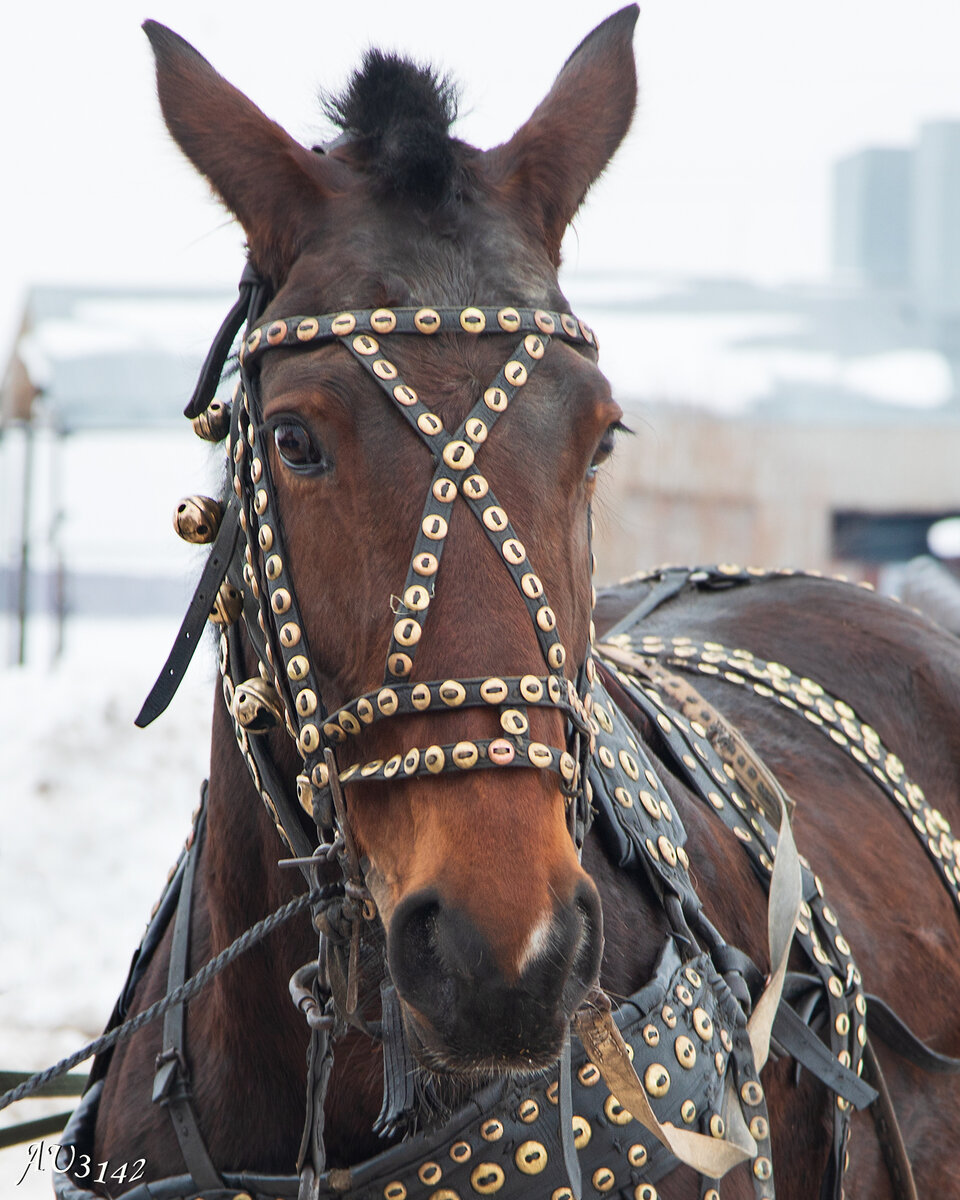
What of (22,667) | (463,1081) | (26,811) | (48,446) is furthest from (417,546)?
(48,446)

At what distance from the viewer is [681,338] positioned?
17.6 meters

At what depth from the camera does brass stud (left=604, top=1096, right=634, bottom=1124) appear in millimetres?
1744

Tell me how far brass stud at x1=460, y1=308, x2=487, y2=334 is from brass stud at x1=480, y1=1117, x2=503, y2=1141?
1.10 m

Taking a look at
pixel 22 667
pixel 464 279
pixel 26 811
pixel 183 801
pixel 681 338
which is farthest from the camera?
pixel 681 338

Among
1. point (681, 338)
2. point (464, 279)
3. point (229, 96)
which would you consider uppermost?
point (681, 338)

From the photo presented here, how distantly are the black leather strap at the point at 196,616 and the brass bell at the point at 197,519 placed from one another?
0.7 inches

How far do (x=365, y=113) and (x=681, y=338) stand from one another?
1638 cm

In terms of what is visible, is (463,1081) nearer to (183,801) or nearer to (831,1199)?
(831,1199)

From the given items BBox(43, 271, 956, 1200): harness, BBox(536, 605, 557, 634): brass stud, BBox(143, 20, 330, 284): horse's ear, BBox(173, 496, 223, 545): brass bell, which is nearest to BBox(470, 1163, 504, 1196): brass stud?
BBox(43, 271, 956, 1200): harness

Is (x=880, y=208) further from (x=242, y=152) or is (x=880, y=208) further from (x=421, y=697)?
(x=421, y=697)

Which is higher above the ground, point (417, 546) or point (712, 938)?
point (417, 546)

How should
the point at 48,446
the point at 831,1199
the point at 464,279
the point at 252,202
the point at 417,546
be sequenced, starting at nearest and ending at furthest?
the point at 417,546
the point at 464,279
the point at 252,202
the point at 831,1199
the point at 48,446

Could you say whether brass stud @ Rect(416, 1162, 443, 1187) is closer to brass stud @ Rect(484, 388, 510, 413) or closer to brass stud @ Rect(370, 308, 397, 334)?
brass stud @ Rect(484, 388, 510, 413)

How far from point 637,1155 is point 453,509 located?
3.25 feet
